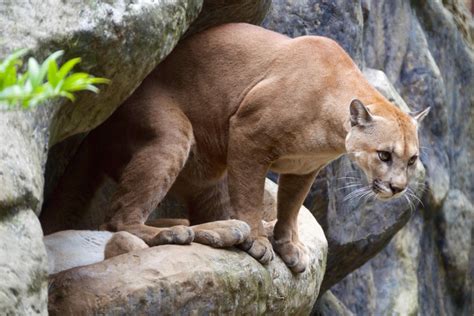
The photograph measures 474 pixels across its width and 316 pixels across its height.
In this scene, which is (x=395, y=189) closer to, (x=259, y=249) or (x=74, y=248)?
(x=259, y=249)

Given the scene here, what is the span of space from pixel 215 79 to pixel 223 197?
2.67 ft

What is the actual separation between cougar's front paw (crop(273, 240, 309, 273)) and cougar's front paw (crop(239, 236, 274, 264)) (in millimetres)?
172

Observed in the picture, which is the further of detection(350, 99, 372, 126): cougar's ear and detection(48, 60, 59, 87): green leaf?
detection(350, 99, 372, 126): cougar's ear

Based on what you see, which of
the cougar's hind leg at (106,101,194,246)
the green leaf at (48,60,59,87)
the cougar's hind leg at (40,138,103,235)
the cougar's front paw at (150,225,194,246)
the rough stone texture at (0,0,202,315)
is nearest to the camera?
the green leaf at (48,60,59,87)

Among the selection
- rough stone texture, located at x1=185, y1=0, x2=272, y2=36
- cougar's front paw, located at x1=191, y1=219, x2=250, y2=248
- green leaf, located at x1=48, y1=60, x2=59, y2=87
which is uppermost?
green leaf, located at x1=48, y1=60, x2=59, y2=87

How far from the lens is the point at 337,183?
6.46 meters

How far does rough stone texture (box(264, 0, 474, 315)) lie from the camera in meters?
7.50

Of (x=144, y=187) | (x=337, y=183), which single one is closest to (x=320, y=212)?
(x=337, y=183)

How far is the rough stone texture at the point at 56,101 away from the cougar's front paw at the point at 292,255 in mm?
1283

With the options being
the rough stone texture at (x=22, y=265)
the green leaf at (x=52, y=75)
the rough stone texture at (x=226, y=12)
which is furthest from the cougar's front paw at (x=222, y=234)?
the green leaf at (x=52, y=75)

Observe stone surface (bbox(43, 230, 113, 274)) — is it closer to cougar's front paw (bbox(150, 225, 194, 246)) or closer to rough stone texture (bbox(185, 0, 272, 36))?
cougar's front paw (bbox(150, 225, 194, 246))

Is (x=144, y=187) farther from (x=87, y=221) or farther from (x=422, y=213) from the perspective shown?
(x=422, y=213)

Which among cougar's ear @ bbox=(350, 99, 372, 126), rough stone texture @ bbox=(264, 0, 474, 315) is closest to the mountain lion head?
cougar's ear @ bbox=(350, 99, 372, 126)

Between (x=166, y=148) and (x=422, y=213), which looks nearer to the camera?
(x=166, y=148)
